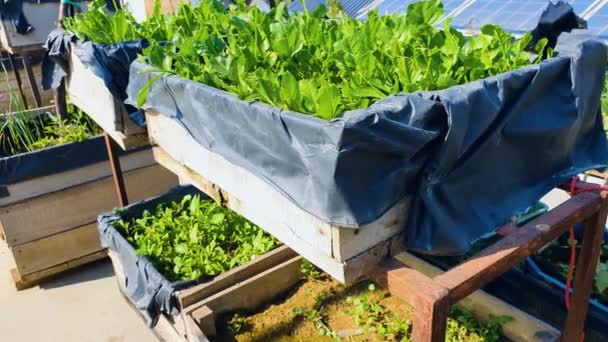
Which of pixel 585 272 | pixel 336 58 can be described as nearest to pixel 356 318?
pixel 585 272

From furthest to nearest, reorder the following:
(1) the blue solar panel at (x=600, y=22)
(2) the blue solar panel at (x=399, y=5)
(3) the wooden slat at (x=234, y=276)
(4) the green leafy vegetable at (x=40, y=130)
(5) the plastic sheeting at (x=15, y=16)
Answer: (2) the blue solar panel at (x=399, y=5)
(5) the plastic sheeting at (x=15, y=16)
(1) the blue solar panel at (x=600, y=22)
(4) the green leafy vegetable at (x=40, y=130)
(3) the wooden slat at (x=234, y=276)

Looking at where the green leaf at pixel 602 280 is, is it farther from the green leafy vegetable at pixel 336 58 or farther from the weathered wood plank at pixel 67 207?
the weathered wood plank at pixel 67 207

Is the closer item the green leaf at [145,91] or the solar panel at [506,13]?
the green leaf at [145,91]

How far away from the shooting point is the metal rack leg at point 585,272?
1.66m

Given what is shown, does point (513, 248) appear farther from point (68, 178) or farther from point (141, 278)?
point (68, 178)

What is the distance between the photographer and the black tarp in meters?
1.12

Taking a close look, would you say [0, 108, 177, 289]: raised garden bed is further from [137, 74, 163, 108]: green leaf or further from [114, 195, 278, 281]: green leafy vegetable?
[137, 74, 163, 108]: green leaf

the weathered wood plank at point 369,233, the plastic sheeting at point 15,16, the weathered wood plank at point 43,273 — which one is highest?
the plastic sheeting at point 15,16

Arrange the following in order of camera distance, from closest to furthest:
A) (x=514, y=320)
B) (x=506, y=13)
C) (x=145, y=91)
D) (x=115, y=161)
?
(x=145, y=91) → (x=514, y=320) → (x=115, y=161) → (x=506, y=13)

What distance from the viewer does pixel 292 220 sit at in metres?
1.34

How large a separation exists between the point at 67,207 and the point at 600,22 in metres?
4.68

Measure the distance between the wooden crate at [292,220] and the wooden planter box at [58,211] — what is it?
167 cm

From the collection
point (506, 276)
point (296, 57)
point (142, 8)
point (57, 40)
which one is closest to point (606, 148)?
point (506, 276)

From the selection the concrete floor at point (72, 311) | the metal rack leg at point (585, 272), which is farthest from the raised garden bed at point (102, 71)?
the metal rack leg at point (585, 272)
